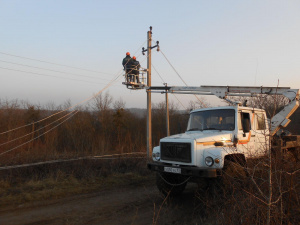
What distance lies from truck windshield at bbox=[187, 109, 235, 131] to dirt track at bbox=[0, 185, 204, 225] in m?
2.11

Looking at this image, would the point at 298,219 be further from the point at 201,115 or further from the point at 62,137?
the point at 62,137

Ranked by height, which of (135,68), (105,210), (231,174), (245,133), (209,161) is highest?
(135,68)

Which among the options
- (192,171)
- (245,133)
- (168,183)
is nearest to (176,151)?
(192,171)

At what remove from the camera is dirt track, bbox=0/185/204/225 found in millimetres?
5270

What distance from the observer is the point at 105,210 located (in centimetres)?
589

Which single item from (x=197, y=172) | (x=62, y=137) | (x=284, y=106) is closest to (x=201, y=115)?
(x=197, y=172)

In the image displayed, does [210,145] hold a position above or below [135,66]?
below

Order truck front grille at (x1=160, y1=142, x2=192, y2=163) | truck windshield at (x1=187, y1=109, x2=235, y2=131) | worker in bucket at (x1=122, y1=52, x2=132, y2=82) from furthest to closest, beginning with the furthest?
1. worker in bucket at (x1=122, y1=52, x2=132, y2=82)
2. truck windshield at (x1=187, y1=109, x2=235, y2=131)
3. truck front grille at (x1=160, y1=142, x2=192, y2=163)

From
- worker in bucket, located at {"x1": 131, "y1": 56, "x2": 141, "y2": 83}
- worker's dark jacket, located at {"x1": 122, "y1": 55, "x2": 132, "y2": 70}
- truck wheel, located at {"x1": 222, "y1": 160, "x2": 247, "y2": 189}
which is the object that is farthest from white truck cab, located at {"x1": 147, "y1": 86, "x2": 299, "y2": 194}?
worker's dark jacket, located at {"x1": 122, "y1": 55, "x2": 132, "y2": 70}

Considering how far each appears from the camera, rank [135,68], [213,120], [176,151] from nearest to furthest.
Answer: [176,151], [213,120], [135,68]

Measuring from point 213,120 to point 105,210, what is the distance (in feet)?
12.4

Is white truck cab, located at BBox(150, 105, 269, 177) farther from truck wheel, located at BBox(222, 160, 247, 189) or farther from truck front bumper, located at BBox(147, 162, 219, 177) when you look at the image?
truck wheel, located at BBox(222, 160, 247, 189)

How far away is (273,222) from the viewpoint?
3.49 meters

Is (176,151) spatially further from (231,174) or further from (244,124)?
(244,124)
